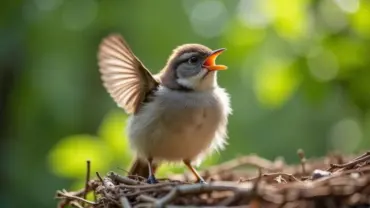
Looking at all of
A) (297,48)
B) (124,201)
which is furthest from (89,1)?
(124,201)

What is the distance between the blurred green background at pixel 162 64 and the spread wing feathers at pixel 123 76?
2.13 ft

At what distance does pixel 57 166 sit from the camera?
14.3 ft

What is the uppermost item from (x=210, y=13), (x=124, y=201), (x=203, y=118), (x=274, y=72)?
(x=210, y=13)

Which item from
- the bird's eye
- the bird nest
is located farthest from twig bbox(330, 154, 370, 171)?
the bird's eye

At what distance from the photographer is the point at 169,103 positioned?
10.9 feet

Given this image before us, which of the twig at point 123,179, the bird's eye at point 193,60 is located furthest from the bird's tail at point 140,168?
the twig at point 123,179

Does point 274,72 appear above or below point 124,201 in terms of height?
above

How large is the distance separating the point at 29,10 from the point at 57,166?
2.37 m

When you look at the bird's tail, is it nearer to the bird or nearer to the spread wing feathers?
the bird

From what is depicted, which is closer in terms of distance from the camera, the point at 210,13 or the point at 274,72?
the point at 274,72

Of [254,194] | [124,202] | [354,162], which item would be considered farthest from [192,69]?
[254,194]

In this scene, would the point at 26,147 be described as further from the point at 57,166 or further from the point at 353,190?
the point at 353,190

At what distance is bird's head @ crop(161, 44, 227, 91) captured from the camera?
138 inches

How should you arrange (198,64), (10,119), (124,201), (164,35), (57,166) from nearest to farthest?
(124,201) < (198,64) < (57,166) < (164,35) < (10,119)
